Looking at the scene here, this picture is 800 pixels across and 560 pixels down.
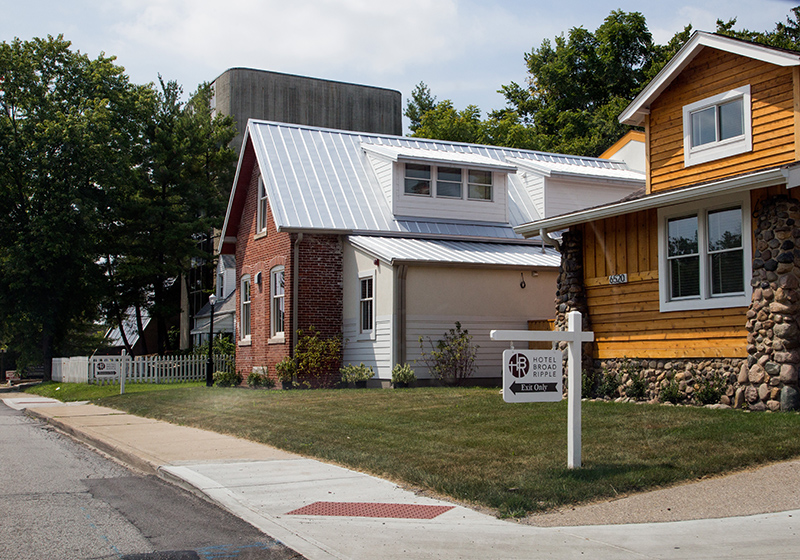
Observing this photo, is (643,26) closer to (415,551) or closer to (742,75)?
(742,75)

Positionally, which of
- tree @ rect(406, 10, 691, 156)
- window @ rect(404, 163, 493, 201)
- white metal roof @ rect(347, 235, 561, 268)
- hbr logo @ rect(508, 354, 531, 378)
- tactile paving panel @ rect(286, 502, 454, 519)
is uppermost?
tree @ rect(406, 10, 691, 156)

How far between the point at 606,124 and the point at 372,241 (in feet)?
85.7

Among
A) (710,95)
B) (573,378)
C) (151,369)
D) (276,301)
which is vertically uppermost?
(710,95)

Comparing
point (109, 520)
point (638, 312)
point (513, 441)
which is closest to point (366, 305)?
point (638, 312)

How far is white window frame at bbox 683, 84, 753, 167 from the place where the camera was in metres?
13.8

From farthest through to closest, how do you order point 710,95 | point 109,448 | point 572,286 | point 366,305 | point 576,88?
point 576,88 → point 366,305 → point 572,286 → point 710,95 → point 109,448

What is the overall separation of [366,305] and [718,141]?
1064 centimetres

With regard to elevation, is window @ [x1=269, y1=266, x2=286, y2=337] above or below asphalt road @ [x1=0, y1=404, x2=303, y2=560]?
above

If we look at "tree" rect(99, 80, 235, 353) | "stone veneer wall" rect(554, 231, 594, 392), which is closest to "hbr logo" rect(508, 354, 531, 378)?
"stone veneer wall" rect(554, 231, 594, 392)

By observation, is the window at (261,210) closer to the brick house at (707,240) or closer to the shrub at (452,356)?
the shrub at (452,356)

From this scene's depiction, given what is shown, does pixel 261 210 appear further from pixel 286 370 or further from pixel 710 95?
pixel 710 95

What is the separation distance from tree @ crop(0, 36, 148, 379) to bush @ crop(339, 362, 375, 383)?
1873 centimetres

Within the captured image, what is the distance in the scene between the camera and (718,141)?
46.9 feet

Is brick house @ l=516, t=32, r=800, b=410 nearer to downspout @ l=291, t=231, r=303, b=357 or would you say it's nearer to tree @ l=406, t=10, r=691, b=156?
downspout @ l=291, t=231, r=303, b=357
